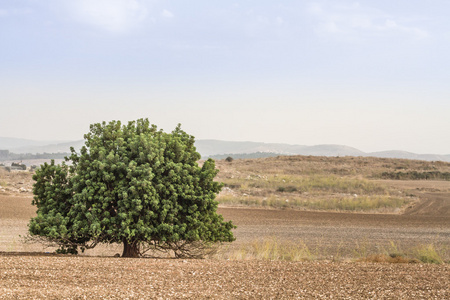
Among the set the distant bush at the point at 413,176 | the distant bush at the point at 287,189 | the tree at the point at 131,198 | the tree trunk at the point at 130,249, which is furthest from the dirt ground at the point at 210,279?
the distant bush at the point at 413,176

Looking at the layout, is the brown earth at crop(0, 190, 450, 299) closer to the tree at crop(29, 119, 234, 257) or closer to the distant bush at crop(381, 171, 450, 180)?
the tree at crop(29, 119, 234, 257)

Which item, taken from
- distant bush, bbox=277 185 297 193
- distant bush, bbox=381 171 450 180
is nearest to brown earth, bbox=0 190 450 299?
distant bush, bbox=277 185 297 193

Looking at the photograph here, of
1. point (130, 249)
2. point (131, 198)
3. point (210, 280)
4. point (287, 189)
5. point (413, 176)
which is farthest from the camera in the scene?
point (413, 176)

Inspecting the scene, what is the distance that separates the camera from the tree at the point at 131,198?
33.4 ft

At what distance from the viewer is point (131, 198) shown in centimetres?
1029

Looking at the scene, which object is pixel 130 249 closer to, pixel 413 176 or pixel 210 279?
pixel 210 279

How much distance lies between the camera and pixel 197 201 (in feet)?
35.2

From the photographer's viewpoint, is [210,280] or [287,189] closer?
[210,280]

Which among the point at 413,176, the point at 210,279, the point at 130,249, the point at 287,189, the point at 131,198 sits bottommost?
the point at 287,189

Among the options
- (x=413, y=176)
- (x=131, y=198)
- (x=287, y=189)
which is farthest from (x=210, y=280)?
(x=413, y=176)

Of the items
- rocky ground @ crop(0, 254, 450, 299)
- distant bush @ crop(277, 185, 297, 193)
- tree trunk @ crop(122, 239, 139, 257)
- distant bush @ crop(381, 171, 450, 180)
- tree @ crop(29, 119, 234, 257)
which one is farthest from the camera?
distant bush @ crop(381, 171, 450, 180)

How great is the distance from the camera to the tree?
10.2m

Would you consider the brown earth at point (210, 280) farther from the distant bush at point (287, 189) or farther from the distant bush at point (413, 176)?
the distant bush at point (413, 176)

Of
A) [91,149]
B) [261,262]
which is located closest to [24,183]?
[91,149]
